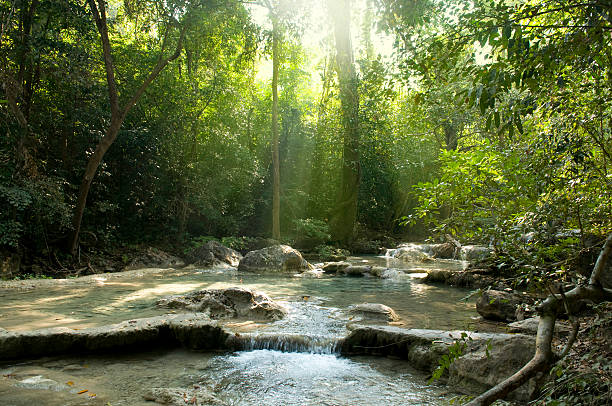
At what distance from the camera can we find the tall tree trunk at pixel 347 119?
17.8 metres

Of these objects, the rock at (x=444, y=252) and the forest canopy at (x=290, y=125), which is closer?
the forest canopy at (x=290, y=125)

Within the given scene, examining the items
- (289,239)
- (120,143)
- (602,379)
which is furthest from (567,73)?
(289,239)

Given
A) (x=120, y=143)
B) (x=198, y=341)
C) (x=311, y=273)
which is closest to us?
(x=198, y=341)

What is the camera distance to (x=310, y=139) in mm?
22422

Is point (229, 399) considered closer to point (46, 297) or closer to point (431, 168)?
point (46, 297)

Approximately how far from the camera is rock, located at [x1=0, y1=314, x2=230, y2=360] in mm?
4473

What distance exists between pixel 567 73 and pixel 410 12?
57.7 inches

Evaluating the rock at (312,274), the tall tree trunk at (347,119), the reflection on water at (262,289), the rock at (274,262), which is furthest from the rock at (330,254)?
the reflection on water at (262,289)

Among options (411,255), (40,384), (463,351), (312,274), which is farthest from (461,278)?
(40,384)

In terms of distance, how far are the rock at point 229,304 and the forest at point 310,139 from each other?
2878 millimetres

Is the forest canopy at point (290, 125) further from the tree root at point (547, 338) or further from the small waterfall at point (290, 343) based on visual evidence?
the small waterfall at point (290, 343)

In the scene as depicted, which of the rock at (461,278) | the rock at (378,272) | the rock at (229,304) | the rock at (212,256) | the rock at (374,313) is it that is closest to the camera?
the rock at (374,313)

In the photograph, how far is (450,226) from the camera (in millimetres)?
3854

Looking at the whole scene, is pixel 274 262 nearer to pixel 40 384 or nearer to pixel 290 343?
pixel 290 343
